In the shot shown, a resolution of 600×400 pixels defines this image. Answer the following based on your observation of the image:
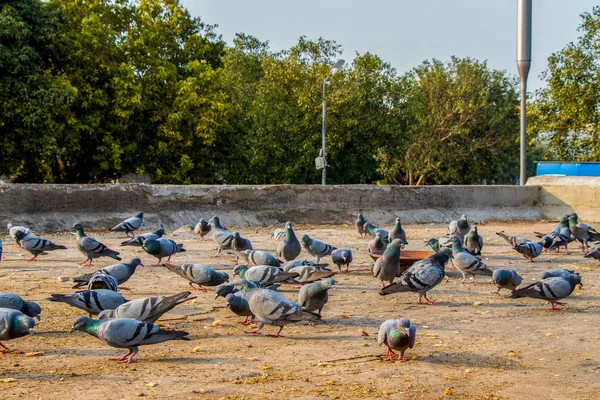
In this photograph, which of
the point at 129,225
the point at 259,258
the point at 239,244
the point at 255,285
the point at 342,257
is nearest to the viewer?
the point at 255,285

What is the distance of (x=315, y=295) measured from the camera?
6.31 meters

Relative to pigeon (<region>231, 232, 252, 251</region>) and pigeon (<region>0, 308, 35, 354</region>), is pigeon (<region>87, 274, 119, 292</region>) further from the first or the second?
pigeon (<region>231, 232, 252, 251</region>)

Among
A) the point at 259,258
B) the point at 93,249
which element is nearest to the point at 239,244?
the point at 259,258

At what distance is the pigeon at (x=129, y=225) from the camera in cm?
1173

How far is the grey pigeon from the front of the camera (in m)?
9.61

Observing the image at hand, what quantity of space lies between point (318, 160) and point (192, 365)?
2940cm

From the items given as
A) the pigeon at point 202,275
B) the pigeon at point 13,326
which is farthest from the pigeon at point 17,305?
the pigeon at point 202,275

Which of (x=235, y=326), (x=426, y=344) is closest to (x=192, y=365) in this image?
(x=235, y=326)

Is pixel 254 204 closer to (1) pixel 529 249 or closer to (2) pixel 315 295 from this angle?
(1) pixel 529 249

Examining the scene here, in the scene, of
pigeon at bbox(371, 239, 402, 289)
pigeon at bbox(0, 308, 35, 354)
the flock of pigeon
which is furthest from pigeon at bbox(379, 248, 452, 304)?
pigeon at bbox(0, 308, 35, 354)

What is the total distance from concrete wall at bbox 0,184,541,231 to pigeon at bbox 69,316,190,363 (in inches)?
303

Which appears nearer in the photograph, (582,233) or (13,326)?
(13,326)

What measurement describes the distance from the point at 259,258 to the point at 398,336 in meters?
3.73

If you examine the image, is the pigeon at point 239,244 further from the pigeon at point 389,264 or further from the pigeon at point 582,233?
the pigeon at point 582,233
